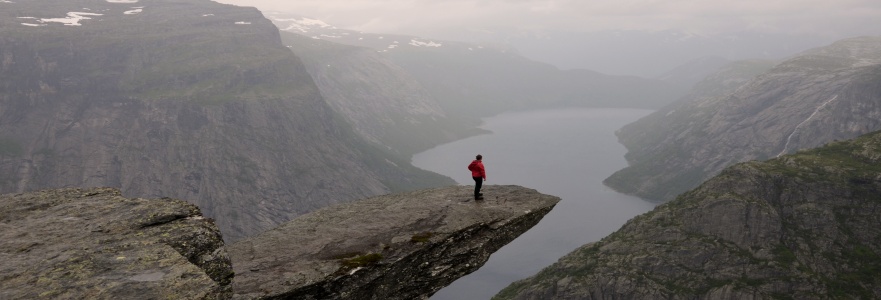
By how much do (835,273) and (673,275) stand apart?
41324 mm

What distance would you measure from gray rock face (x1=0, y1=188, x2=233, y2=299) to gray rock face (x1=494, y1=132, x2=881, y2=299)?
14658cm

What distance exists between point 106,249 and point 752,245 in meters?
183

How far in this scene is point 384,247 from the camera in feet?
114

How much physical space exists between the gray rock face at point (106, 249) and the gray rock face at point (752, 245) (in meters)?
147

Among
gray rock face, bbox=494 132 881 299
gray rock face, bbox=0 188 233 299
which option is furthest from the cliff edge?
gray rock face, bbox=494 132 881 299

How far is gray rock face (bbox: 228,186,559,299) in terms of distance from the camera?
31484mm

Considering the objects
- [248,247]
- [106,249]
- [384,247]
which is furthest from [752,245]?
[106,249]

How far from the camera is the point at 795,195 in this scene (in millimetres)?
178500

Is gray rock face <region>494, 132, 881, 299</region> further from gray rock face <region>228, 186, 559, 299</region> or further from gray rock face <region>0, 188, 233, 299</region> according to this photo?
gray rock face <region>0, 188, 233, 299</region>

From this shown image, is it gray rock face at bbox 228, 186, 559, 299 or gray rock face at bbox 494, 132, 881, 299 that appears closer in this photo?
gray rock face at bbox 228, 186, 559, 299

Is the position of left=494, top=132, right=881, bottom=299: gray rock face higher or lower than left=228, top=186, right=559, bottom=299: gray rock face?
lower

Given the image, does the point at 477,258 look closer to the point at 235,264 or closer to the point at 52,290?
the point at 235,264

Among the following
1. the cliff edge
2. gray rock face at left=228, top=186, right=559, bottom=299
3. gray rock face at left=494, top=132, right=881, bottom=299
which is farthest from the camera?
gray rock face at left=494, top=132, right=881, bottom=299

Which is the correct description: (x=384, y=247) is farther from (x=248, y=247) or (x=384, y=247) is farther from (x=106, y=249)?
(x=106, y=249)
